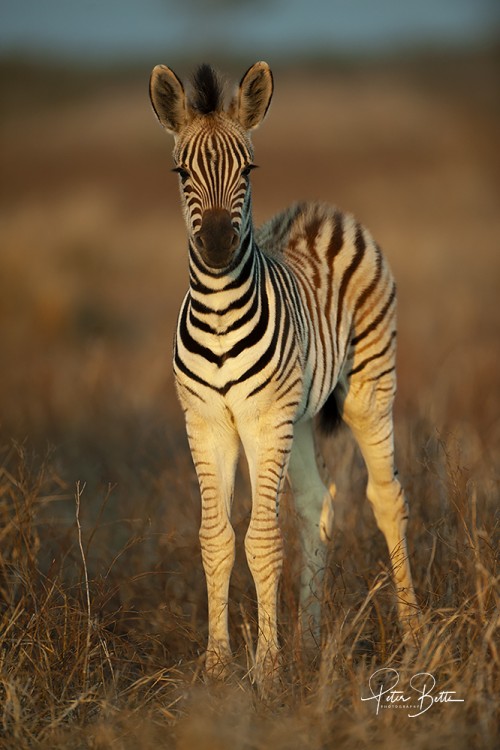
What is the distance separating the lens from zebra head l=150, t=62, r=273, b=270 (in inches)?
195

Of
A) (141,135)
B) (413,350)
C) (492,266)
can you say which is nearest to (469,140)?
(141,135)

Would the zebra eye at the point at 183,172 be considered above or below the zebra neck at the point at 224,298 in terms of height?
above

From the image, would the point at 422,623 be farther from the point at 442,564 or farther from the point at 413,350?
the point at 413,350

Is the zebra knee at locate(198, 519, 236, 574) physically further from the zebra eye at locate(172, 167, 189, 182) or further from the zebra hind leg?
the zebra eye at locate(172, 167, 189, 182)

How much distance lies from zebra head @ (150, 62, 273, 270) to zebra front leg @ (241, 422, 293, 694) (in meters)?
Result: 0.95

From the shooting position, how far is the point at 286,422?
17.5 feet

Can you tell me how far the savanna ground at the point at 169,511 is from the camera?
446 centimetres

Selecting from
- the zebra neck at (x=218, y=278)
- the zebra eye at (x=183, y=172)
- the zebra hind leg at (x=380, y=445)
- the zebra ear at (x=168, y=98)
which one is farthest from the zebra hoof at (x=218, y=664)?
the zebra ear at (x=168, y=98)
